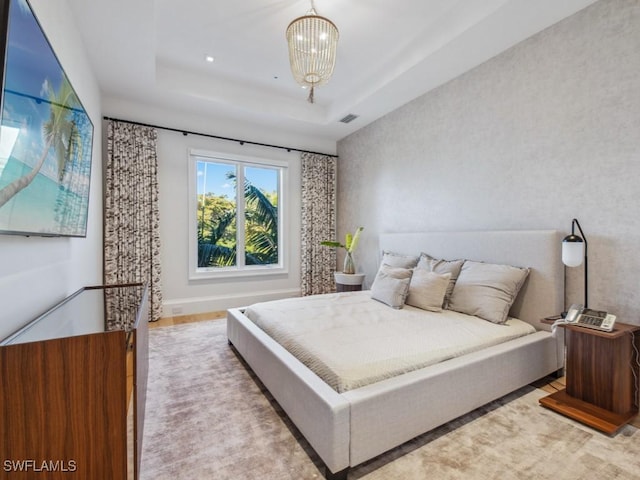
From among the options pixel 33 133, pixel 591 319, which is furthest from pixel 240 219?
pixel 591 319

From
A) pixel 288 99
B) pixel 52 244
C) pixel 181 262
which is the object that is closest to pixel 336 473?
pixel 52 244

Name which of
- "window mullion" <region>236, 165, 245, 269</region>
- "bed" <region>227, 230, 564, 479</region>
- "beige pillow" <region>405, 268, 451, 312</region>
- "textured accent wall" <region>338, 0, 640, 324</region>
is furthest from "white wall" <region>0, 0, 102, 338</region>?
"textured accent wall" <region>338, 0, 640, 324</region>

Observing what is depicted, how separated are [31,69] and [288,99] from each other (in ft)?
11.3

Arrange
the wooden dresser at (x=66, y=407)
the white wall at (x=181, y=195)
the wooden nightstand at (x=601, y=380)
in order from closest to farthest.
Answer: the wooden dresser at (x=66, y=407) → the wooden nightstand at (x=601, y=380) → the white wall at (x=181, y=195)

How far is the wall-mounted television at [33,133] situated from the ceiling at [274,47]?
1198 mm

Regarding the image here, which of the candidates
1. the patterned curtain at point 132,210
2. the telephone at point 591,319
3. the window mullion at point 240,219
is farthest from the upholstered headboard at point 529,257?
the patterned curtain at point 132,210

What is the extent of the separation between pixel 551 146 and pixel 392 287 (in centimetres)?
180

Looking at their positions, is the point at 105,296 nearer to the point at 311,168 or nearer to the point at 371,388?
the point at 371,388

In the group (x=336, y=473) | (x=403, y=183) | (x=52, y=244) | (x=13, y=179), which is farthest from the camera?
(x=403, y=183)

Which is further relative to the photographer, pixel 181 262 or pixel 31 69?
pixel 181 262

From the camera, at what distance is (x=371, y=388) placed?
1536mm

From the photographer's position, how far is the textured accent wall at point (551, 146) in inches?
82.9

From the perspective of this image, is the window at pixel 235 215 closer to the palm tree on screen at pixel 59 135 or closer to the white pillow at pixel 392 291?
the white pillow at pixel 392 291

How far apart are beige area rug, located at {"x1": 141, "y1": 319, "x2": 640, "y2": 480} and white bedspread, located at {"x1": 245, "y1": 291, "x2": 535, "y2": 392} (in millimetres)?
403
